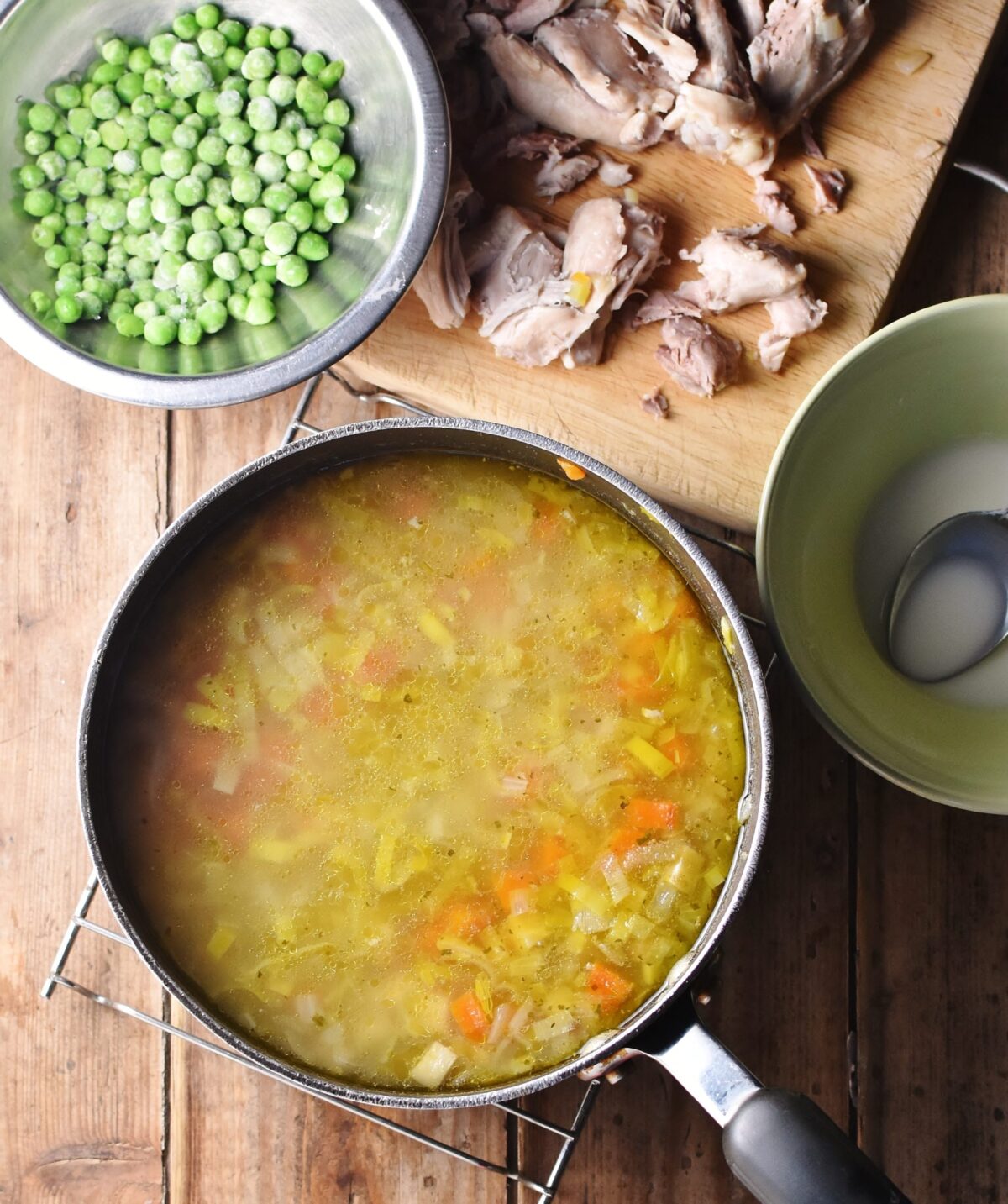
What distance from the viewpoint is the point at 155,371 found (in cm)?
227

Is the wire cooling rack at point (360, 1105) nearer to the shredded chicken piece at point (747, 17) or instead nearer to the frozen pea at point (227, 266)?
the frozen pea at point (227, 266)

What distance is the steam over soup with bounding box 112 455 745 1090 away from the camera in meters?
1.98

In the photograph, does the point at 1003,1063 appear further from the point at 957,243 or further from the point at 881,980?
the point at 957,243

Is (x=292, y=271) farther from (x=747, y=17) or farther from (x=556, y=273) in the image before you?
(x=747, y=17)

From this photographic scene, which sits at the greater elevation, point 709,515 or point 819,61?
point 819,61

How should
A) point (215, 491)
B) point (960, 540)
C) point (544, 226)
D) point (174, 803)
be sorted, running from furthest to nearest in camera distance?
1. point (544, 226)
2. point (960, 540)
3. point (174, 803)
4. point (215, 491)

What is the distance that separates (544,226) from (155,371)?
847 mm

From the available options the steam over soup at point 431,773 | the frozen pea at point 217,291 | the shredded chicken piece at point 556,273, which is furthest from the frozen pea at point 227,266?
the steam over soup at point 431,773

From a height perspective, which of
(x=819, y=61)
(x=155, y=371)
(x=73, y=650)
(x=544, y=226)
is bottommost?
(x=73, y=650)

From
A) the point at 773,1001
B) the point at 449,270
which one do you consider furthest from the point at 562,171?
the point at 773,1001

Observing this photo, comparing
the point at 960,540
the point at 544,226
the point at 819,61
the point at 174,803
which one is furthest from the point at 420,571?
the point at 819,61

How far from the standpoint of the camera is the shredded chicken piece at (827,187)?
2.31 metres

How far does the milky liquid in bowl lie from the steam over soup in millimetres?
421

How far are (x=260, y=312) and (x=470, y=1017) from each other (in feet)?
4.69
